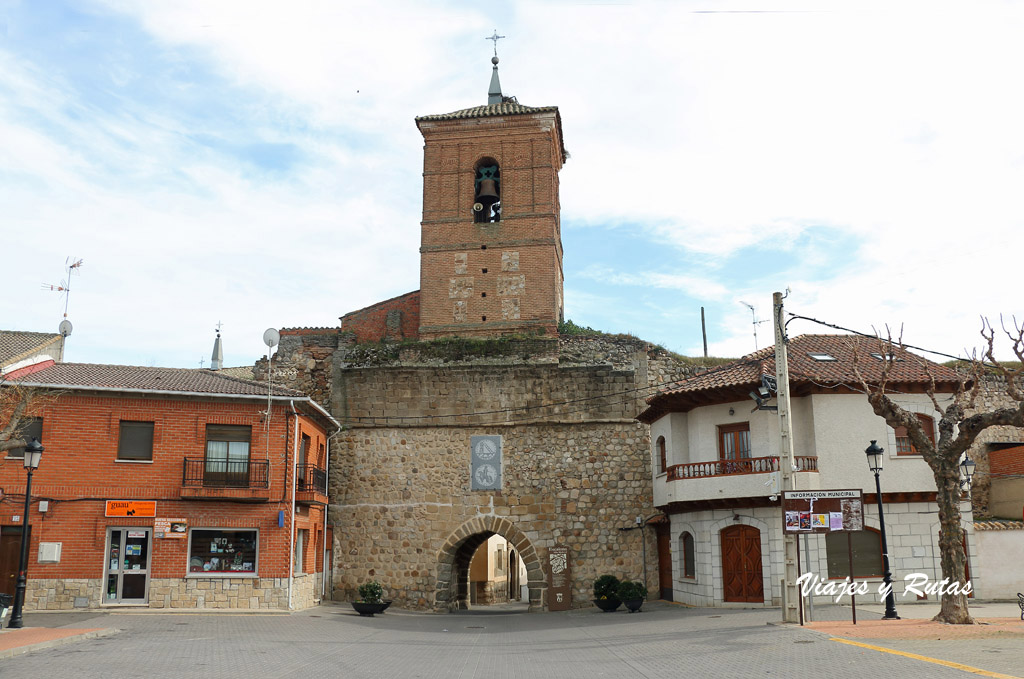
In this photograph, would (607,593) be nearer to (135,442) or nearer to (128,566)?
(128,566)

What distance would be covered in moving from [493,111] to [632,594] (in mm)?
17409

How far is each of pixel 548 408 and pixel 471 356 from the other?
313cm

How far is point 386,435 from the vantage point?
26.4 meters

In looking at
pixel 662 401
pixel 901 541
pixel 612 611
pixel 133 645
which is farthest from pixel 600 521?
pixel 133 645

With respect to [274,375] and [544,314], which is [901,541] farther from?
[274,375]

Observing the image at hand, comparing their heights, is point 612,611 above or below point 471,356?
below

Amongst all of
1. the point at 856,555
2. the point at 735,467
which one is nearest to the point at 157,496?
the point at 735,467

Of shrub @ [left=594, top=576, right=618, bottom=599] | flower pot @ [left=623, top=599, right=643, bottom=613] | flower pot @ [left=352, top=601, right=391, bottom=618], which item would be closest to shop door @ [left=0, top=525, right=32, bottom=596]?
flower pot @ [left=352, top=601, right=391, bottom=618]

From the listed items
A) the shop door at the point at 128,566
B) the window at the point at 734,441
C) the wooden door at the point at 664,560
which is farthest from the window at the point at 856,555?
the shop door at the point at 128,566

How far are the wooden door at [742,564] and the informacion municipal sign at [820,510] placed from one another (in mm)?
5022

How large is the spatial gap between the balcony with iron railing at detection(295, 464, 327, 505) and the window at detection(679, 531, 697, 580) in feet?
34.6

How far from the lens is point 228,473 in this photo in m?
21.4

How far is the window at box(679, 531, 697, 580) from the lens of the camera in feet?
75.3

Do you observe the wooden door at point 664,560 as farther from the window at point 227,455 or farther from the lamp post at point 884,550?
the window at point 227,455
